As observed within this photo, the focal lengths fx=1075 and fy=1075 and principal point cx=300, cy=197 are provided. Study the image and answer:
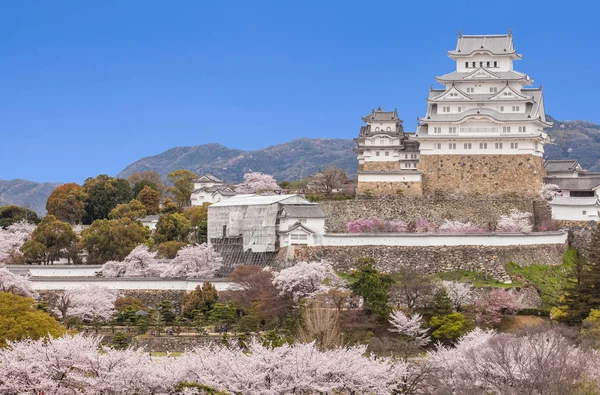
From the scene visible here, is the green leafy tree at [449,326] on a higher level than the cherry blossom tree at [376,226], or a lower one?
lower

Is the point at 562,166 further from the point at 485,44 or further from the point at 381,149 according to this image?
the point at 381,149

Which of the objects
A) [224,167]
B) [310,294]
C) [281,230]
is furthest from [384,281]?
[224,167]

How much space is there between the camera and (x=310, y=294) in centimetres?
4225

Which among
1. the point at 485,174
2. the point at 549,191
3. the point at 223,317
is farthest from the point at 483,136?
the point at 223,317

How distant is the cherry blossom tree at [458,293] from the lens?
42.9 metres

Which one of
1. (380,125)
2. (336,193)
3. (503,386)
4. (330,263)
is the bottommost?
(503,386)

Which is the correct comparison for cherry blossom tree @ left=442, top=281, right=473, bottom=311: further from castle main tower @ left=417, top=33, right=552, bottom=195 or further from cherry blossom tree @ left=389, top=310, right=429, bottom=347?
castle main tower @ left=417, top=33, right=552, bottom=195

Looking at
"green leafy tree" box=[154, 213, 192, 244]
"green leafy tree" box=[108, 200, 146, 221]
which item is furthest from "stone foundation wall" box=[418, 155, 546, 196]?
"green leafy tree" box=[108, 200, 146, 221]

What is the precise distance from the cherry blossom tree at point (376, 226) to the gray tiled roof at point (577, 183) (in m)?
8.75

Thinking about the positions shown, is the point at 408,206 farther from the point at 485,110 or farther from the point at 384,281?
the point at 384,281

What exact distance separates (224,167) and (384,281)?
503ft

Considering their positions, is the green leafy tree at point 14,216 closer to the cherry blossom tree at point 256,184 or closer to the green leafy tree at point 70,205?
the green leafy tree at point 70,205

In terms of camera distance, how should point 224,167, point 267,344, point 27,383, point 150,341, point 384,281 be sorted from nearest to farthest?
1. point 27,383
2. point 267,344
3. point 150,341
4. point 384,281
5. point 224,167

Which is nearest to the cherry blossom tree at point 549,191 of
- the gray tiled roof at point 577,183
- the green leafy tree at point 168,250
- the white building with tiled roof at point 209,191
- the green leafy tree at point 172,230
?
the gray tiled roof at point 577,183
